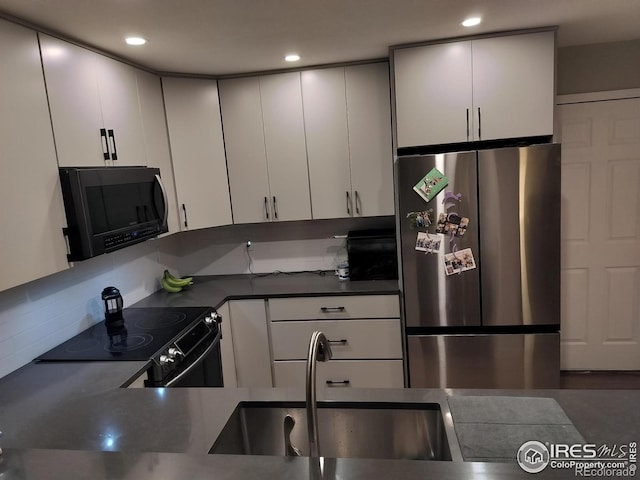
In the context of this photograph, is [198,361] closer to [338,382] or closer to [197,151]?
[338,382]

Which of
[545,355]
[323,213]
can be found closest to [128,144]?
[323,213]

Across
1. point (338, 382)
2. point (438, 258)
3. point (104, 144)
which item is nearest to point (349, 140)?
point (438, 258)

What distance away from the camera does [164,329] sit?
2.32 m

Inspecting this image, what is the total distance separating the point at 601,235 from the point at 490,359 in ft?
4.52

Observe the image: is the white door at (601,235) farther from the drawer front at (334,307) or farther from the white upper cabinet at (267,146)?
the white upper cabinet at (267,146)

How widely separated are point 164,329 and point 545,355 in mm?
2138

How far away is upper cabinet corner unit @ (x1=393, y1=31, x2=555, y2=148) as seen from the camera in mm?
2492

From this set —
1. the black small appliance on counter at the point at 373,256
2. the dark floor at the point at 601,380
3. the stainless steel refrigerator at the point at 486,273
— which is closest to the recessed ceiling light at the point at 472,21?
the stainless steel refrigerator at the point at 486,273

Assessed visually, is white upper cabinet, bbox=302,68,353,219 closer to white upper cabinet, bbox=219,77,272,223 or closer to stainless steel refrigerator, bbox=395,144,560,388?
white upper cabinet, bbox=219,77,272,223

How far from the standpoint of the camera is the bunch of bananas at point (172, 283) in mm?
3180

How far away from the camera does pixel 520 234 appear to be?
8.23 feet

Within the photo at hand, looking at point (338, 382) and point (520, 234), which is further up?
point (520, 234)

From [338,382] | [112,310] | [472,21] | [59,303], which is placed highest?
[472,21]

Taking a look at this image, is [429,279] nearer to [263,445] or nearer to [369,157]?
[369,157]
